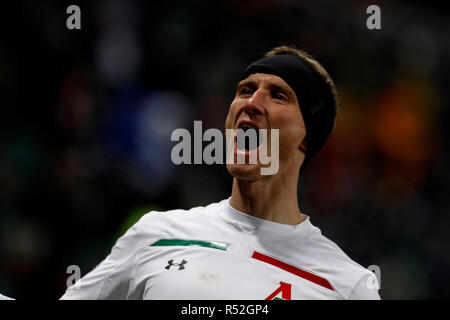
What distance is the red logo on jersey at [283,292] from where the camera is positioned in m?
2.87

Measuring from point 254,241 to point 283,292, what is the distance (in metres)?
0.30

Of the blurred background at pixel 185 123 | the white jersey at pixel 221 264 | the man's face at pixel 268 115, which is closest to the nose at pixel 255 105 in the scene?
the man's face at pixel 268 115

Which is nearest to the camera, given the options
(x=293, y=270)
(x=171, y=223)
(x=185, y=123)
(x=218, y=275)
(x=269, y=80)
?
(x=218, y=275)

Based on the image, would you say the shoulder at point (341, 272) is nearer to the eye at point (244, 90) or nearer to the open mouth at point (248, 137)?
the open mouth at point (248, 137)

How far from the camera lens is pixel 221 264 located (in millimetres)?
2932

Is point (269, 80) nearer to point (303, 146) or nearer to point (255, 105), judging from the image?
point (255, 105)

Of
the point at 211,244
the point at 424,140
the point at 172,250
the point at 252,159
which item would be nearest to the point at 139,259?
the point at 172,250

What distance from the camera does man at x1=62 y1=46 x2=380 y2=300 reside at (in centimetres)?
289

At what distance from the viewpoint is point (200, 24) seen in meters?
6.45

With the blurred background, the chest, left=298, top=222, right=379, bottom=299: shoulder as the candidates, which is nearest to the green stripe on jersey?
the chest

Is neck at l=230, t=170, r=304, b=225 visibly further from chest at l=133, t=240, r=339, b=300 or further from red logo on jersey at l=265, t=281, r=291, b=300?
red logo on jersey at l=265, t=281, r=291, b=300

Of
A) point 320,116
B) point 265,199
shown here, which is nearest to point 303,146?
point 320,116

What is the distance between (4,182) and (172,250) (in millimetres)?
2818

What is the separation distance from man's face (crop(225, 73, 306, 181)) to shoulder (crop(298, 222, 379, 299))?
422mm
